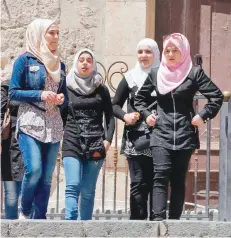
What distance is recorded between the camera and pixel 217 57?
1237 centimetres

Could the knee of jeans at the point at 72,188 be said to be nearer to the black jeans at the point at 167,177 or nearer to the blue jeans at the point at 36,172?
the blue jeans at the point at 36,172

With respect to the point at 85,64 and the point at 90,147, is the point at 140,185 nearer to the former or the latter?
the point at 90,147

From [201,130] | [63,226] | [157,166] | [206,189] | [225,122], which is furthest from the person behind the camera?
[201,130]

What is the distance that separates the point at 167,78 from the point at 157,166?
71cm

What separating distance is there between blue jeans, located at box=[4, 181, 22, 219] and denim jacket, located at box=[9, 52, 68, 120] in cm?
84

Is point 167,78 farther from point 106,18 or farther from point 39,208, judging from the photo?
point 106,18

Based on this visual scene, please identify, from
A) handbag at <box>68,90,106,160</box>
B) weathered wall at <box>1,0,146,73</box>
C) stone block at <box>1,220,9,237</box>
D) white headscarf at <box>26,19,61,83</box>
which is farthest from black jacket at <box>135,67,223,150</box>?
weathered wall at <box>1,0,146,73</box>

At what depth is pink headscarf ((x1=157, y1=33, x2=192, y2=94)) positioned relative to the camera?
8.10m

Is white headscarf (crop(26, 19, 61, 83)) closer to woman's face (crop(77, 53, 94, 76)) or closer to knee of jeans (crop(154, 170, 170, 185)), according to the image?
woman's face (crop(77, 53, 94, 76))

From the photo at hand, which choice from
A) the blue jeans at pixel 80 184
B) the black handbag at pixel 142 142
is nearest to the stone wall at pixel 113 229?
the blue jeans at pixel 80 184

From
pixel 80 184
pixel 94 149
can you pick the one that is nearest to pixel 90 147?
pixel 94 149

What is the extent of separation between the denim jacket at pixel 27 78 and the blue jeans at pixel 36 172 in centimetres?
32

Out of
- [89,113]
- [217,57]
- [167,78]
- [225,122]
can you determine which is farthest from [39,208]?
[217,57]

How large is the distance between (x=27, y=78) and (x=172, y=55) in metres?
1.18
